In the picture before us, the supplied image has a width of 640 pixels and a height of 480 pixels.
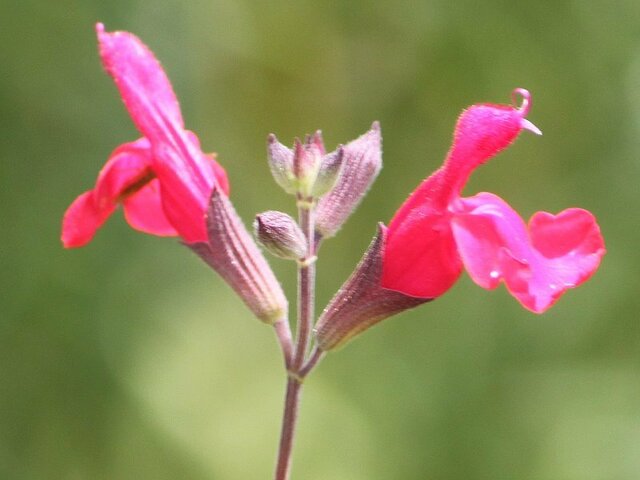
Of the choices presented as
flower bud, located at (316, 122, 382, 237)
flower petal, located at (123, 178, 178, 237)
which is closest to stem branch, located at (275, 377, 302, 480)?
flower bud, located at (316, 122, 382, 237)

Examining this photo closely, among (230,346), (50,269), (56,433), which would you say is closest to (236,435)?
(230,346)

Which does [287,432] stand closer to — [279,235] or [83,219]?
[279,235]

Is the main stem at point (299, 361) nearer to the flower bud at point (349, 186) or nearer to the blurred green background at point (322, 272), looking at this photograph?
the flower bud at point (349, 186)

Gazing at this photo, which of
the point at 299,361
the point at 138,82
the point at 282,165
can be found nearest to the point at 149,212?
the point at 138,82

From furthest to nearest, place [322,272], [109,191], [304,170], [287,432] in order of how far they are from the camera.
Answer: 1. [322,272]
2. [109,191]
3. [304,170]
4. [287,432]

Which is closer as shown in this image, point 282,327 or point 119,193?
point 282,327

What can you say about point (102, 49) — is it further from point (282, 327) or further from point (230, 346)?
point (230, 346)

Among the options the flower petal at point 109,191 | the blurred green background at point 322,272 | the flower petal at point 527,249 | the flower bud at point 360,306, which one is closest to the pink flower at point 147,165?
the flower petal at point 109,191
